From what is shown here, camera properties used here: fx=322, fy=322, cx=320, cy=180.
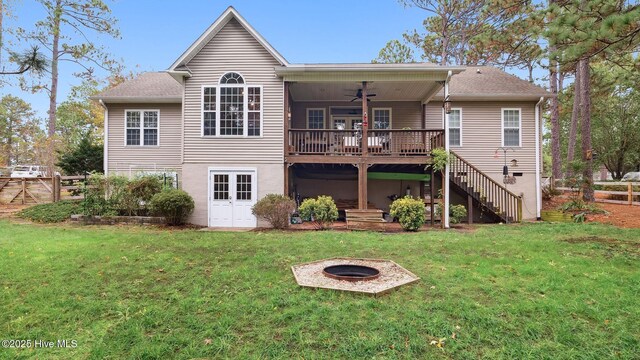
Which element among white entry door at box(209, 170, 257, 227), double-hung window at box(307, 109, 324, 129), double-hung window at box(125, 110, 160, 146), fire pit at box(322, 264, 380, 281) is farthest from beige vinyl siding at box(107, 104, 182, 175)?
fire pit at box(322, 264, 380, 281)

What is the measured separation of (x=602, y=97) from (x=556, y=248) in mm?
23239

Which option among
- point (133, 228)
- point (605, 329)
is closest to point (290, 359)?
point (605, 329)

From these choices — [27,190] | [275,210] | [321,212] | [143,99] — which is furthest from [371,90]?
[27,190]

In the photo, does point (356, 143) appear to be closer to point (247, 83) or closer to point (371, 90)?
point (371, 90)

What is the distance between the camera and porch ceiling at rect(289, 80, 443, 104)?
1196 cm

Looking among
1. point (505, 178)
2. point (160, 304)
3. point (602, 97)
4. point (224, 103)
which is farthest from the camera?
point (602, 97)

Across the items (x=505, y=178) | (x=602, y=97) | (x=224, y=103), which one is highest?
(x=602, y=97)

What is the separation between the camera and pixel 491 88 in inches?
544

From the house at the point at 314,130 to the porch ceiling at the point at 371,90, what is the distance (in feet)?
0.24

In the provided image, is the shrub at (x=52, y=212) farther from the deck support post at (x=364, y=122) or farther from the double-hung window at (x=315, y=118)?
the deck support post at (x=364, y=122)

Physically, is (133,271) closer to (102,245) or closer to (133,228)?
(102,245)

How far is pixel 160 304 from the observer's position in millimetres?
4262

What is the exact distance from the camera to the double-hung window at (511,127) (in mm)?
13633

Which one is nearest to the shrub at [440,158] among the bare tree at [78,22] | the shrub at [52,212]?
the bare tree at [78,22]
